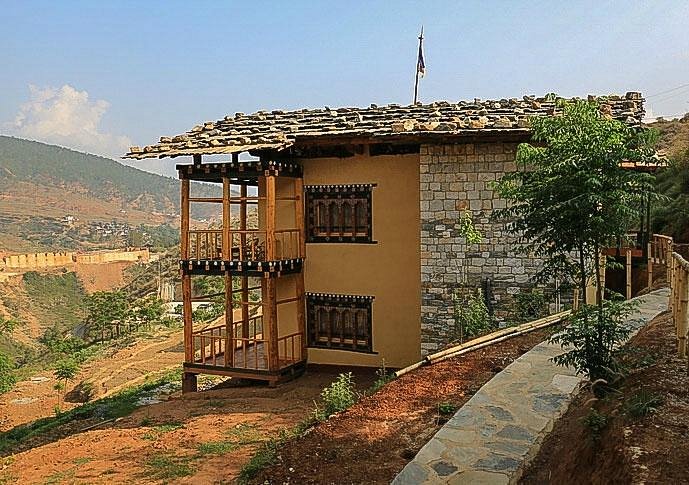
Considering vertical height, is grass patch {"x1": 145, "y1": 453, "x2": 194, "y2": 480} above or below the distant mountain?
below

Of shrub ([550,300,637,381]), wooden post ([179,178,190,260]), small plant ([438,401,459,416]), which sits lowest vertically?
small plant ([438,401,459,416])

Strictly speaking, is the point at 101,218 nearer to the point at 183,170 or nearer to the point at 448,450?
the point at 183,170

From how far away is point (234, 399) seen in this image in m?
12.2

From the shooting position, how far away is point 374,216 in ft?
43.4

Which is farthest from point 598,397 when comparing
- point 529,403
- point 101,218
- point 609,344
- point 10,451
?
point 101,218

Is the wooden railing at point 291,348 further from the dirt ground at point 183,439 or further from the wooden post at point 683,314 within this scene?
Result: the wooden post at point 683,314

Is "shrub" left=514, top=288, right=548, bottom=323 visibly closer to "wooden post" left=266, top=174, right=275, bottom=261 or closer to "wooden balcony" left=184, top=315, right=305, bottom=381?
"wooden balcony" left=184, top=315, right=305, bottom=381

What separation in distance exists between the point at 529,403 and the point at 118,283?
5511 cm

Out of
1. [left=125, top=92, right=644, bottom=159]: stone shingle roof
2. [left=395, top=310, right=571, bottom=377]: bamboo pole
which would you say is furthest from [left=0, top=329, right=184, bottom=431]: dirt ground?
[left=395, top=310, right=571, bottom=377]: bamboo pole

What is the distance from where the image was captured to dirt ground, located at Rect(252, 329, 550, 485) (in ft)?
18.0

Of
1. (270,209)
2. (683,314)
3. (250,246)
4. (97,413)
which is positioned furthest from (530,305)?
(97,413)

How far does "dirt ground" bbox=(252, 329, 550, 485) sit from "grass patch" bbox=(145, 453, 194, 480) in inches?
68.4

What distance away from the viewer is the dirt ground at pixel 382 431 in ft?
18.0

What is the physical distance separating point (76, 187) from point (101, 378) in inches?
3861
